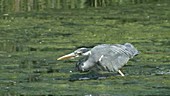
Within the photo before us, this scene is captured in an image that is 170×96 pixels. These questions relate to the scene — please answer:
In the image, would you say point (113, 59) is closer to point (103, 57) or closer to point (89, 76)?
point (103, 57)

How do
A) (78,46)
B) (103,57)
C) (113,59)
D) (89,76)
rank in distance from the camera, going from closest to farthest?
(103,57) < (113,59) < (89,76) < (78,46)

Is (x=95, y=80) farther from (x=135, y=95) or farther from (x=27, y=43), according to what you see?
(x=27, y=43)

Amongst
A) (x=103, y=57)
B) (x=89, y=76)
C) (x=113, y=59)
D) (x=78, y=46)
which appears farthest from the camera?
(x=78, y=46)

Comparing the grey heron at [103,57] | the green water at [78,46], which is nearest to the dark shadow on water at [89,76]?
the green water at [78,46]

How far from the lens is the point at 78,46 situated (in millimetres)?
10305

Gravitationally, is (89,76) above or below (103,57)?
below

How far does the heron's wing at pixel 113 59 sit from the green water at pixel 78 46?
0.15m

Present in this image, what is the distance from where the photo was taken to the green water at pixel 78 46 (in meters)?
7.27

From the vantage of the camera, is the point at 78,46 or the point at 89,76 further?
the point at 78,46

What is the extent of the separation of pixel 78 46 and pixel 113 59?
2259mm

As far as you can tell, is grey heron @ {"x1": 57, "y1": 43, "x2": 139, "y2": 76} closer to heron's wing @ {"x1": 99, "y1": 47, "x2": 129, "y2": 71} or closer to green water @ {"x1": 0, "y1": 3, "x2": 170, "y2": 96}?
heron's wing @ {"x1": 99, "y1": 47, "x2": 129, "y2": 71}

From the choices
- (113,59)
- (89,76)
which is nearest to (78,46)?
(89,76)

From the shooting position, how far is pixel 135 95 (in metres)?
6.77

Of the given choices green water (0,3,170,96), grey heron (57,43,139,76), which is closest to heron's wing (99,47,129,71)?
grey heron (57,43,139,76)
